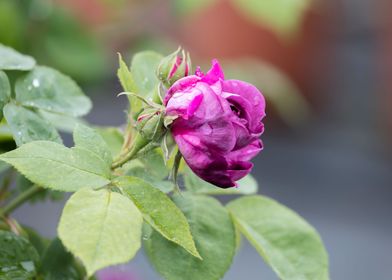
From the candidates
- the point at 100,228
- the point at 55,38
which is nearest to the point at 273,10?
the point at 55,38

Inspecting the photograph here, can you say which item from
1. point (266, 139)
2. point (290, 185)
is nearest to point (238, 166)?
point (290, 185)

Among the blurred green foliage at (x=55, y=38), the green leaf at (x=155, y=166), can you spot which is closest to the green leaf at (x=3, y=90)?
the green leaf at (x=155, y=166)

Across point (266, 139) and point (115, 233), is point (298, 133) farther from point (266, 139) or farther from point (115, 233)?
point (115, 233)

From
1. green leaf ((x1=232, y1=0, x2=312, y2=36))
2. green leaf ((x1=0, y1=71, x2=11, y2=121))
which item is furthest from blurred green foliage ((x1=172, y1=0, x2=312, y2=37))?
green leaf ((x1=0, y1=71, x2=11, y2=121))

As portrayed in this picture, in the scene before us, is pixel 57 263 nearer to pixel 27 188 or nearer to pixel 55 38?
pixel 27 188

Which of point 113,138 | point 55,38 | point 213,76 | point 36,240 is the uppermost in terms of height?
point 213,76

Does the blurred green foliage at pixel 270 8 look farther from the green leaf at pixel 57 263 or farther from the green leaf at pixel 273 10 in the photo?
the green leaf at pixel 57 263
